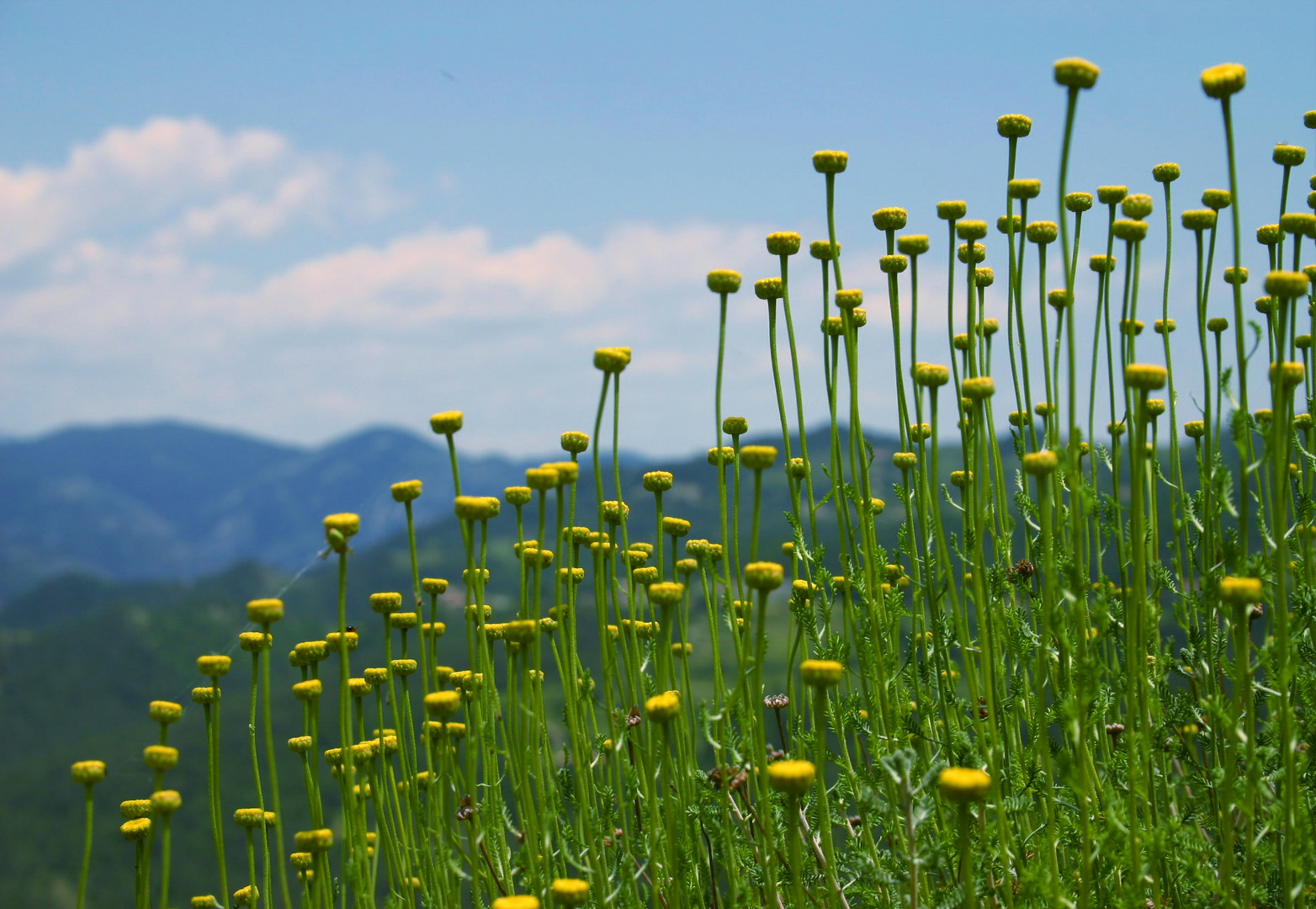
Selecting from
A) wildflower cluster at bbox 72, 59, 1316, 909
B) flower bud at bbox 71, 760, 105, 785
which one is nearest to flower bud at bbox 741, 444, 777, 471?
wildflower cluster at bbox 72, 59, 1316, 909

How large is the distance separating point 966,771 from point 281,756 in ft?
245

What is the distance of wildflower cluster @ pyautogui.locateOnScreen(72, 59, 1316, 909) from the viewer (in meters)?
2.01

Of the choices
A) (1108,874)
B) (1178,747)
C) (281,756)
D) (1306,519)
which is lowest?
(281,756)

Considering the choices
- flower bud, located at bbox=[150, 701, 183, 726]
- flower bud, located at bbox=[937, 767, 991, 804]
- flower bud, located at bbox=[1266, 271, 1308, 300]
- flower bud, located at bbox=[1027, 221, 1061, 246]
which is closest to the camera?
flower bud, located at bbox=[937, 767, 991, 804]

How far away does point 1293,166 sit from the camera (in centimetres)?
304

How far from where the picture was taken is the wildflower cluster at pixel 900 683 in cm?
201

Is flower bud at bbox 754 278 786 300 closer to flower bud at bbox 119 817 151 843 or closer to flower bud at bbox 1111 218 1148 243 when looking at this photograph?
flower bud at bbox 1111 218 1148 243

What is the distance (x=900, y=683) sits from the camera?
2881 millimetres

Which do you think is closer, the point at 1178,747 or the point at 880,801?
the point at 880,801

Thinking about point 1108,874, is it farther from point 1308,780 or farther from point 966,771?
point 966,771

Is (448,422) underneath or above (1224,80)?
underneath

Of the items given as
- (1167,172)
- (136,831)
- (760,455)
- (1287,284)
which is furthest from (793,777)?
(1167,172)

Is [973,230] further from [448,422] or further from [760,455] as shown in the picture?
[448,422]

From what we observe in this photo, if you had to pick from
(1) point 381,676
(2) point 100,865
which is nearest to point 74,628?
(2) point 100,865
